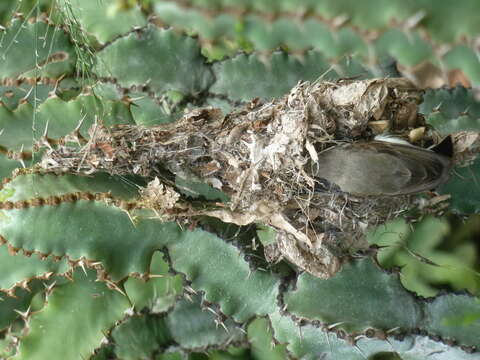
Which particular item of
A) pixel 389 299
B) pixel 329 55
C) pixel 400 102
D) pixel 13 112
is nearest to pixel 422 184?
pixel 400 102

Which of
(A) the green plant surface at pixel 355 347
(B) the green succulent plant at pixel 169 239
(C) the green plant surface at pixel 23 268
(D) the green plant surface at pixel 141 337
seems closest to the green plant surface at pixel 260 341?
(B) the green succulent plant at pixel 169 239

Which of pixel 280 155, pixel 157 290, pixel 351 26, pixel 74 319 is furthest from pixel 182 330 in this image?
pixel 351 26

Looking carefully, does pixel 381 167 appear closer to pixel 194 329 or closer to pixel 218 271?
pixel 218 271

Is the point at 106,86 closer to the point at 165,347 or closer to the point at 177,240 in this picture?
the point at 177,240

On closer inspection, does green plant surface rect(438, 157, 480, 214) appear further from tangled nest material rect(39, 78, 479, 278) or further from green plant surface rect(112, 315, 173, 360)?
green plant surface rect(112, 315, 173, 360)

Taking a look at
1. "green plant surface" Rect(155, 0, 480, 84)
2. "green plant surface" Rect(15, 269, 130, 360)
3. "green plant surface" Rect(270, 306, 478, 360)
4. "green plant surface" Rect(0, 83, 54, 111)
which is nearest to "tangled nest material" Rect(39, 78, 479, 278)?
"green plant surface" Rect(270, 306, 478, 360)

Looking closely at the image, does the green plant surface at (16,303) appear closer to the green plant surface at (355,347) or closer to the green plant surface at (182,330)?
the green plant surface at (182,330)
